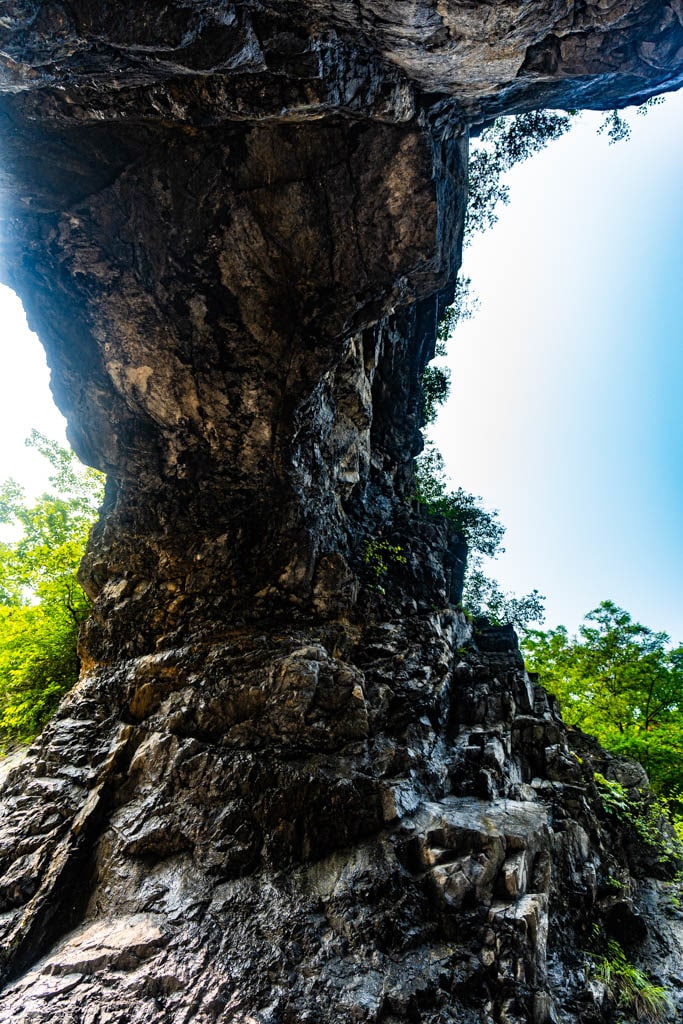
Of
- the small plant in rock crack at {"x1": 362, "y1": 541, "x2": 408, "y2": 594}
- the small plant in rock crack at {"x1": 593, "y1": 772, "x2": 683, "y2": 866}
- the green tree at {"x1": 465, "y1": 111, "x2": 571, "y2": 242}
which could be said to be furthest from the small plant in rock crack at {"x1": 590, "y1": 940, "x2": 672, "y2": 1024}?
the green tree at {"x1": 465, "y1": 111, "x2": 571, "y2": 242}

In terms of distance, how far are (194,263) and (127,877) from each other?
1001 centimetres

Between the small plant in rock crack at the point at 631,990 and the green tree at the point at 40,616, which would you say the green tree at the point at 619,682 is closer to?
the small plant in rock crack at the point at 631,990

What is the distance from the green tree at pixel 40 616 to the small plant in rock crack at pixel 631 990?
35.7 feet

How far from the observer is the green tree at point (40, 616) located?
934 cm

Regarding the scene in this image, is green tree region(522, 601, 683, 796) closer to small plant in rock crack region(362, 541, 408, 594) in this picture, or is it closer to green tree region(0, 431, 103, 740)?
small plant in rock crack region(362, 541, 408, 594)

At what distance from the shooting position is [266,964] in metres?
5.02

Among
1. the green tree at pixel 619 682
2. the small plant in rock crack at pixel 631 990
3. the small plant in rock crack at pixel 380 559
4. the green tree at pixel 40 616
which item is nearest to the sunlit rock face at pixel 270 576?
the small plant in rock crack at pixel 380 559

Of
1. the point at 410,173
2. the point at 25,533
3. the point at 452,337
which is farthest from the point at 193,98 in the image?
the point at 452,337

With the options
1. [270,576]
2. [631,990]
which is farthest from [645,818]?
[270,576]

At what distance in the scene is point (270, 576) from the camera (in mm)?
9023

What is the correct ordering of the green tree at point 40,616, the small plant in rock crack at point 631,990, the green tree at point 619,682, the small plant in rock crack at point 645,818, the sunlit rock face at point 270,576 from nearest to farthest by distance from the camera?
the sunlit rock face at point 270,576 → the small plant in rock crack at point 631,990 → the green tree at point 40,616 → the small plant in rock crack at point 645,818 → the green tree at point 619,682

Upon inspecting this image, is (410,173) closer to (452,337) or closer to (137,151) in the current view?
(137,151)

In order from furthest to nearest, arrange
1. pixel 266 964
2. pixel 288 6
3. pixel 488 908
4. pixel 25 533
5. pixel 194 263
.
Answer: pixel 25 533, pixel 194 263, pixel 488 908, pixel 266 964, pixel 288 6

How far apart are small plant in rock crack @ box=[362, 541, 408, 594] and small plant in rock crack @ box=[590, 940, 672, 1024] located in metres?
6.99
